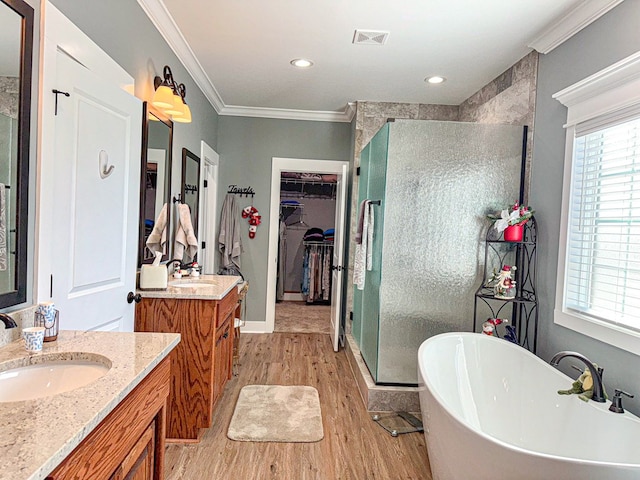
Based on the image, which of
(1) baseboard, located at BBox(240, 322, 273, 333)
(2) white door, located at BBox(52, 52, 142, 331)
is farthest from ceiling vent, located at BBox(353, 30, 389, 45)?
(1) baseboard, located at BBox(240, 322, 273, 333)

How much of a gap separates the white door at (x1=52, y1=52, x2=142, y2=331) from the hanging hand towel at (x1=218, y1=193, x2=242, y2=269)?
2.57 m

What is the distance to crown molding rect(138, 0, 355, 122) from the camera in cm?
255

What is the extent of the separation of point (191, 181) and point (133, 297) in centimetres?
173

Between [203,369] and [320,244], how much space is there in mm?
4953

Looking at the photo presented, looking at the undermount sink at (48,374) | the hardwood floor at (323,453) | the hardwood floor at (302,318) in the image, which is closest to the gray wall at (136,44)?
the undermount sink at (48,374)

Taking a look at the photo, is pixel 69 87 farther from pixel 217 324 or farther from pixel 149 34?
pixel 217 324

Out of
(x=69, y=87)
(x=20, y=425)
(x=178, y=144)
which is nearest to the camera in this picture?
(x=20, y=425)

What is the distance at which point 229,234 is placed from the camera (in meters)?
4.82

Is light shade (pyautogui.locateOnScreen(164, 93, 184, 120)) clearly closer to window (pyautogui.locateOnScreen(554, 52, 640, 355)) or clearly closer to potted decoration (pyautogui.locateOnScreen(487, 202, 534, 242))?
potted decoration (pyautogui.locateOnScreen(487, 202, 534, 242))

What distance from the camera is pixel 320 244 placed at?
7332 millimetres

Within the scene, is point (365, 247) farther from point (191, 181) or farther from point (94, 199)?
point (94, 199)

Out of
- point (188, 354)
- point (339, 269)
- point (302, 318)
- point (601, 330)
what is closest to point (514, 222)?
point (601, 330)

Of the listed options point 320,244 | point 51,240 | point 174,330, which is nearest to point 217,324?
point 174,330

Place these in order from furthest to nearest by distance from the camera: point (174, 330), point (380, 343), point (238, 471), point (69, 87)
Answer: point (380, 343) → point (174, 330) → point (238, 471) → point (69, 87)
